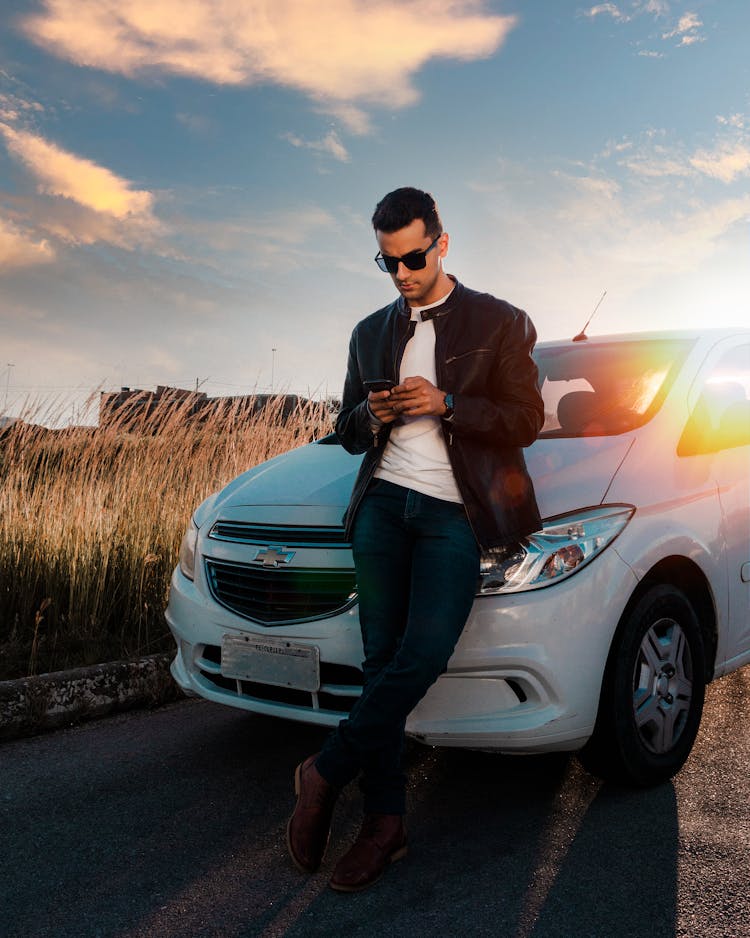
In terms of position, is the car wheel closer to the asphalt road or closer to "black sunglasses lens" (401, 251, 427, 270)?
the asphalt road

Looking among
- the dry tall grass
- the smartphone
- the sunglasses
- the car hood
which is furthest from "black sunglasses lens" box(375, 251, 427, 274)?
the dry tall grass

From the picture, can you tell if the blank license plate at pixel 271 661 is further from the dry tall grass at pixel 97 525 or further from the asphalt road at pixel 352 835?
the dry tall grass at pixel 97 525

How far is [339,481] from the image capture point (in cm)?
346

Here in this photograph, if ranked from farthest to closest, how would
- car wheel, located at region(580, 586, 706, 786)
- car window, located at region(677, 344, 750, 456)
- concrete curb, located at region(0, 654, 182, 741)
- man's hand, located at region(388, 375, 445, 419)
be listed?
concrete curb, located at region(0, 654, 182, 741)
car window, located at region(677, 344, 750, 456)
car wheel, located at region(580, 586, 706, 786)
man's hand, located at region(388, 375, 445, 419)

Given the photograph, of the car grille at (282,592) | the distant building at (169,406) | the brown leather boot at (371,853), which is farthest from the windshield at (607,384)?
the distant building at (169,406)

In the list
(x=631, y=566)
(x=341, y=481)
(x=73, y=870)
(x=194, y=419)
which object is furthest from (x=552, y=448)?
(x=194, y=419)

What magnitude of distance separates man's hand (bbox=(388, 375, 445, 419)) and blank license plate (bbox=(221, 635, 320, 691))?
3.07ft

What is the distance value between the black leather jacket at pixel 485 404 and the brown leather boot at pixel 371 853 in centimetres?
89

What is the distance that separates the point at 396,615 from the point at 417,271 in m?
1.03

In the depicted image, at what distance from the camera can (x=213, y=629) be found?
334cm

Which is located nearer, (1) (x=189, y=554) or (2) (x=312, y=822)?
(2) (x=312, y=822)

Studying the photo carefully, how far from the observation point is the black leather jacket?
105 inches

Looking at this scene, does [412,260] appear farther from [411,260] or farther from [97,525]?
[97,525]

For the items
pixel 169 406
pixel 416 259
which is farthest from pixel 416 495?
pixel 169 406
